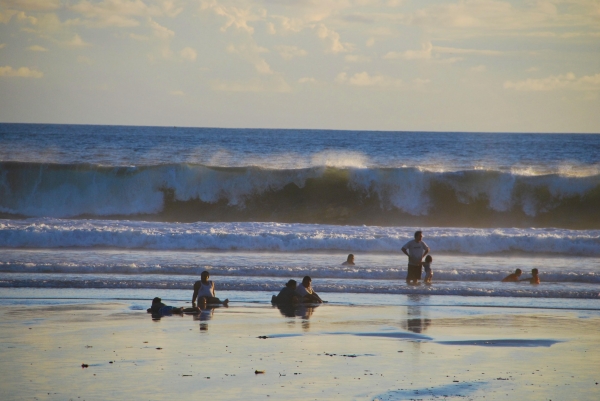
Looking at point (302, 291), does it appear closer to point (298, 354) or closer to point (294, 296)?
point (294, 296)

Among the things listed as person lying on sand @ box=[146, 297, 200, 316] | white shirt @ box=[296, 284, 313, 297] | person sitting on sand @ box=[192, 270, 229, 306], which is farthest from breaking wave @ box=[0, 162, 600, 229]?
person lying on sand @ box=[146, 297, 200, 316]

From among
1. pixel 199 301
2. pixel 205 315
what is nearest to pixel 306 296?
Result: pixel 199 301

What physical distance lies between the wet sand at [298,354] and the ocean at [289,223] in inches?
105

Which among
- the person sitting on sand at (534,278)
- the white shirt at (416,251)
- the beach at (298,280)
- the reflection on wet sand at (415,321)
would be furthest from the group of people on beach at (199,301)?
the person sitting on sand at (534,278)

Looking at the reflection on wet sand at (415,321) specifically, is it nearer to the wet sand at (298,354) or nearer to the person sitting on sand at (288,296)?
the wet sand at (298,354)

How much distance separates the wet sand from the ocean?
8.73 feet

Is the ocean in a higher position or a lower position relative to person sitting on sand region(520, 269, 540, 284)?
higher

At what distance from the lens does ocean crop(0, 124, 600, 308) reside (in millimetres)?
16156

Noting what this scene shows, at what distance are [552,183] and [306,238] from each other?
16.9 meters

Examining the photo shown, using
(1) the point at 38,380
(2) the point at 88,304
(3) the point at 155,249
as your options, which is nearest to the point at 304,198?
(3) the point at 155,249

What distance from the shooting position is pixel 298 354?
8781 mm

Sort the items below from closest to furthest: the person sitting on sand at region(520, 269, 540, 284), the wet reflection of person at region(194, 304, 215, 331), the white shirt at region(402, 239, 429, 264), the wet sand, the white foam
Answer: the wet sand
the wet reflection of person at region(194, 304, 215, 331)
the person sitting on sand at region(520, 269, 540, 284)
the white shirt at region(402, 239, 429, 264)
the white foam

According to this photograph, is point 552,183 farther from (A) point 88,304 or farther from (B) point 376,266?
(A) point 88,304

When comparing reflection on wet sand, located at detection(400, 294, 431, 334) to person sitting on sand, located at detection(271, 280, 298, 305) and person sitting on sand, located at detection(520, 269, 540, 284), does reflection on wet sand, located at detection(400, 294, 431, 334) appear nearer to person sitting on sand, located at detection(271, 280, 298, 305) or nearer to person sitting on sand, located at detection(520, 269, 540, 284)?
person sitting on sand, located at detection(271, 280, 298, 305)
